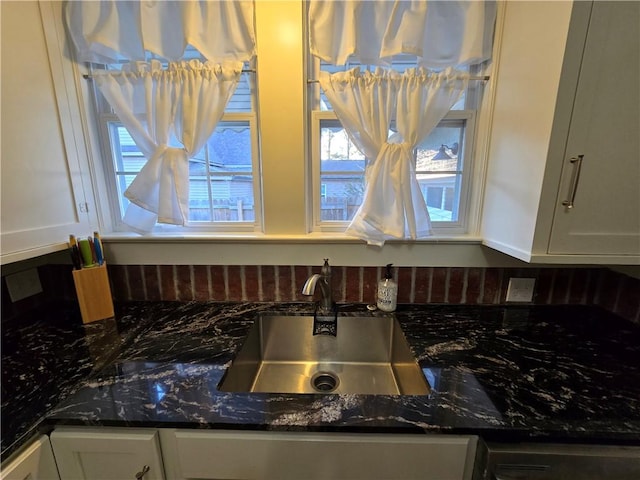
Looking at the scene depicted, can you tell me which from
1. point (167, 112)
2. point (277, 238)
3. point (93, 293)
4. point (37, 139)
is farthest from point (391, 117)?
point (93, 293)

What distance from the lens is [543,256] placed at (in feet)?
3.09

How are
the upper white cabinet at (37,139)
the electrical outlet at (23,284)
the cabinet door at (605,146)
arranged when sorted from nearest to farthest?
the cabinet door at (605,146), the upper white cabinet at (37,139), the electrical outlet at (23,284)


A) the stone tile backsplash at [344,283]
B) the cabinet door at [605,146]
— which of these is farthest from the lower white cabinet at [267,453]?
the cabinet door at [605,146]

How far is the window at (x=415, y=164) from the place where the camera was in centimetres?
123

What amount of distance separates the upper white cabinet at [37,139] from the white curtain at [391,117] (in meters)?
1.02

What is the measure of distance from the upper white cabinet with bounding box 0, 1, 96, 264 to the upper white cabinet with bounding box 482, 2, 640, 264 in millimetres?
1694

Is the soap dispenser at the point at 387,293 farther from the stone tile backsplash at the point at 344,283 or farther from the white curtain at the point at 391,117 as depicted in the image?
the white curtain at the point at 391,117

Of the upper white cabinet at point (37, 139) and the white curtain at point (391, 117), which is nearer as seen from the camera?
the upper white cabinet at point (37, 139)

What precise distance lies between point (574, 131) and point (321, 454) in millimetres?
1175

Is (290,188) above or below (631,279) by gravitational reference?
above

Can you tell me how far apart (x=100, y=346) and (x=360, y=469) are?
0.96 metres

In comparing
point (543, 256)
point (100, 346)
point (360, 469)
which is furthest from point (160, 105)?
point (543, 256)

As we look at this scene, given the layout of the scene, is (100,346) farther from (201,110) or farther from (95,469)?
(201,110)

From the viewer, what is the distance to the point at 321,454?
0.73m
